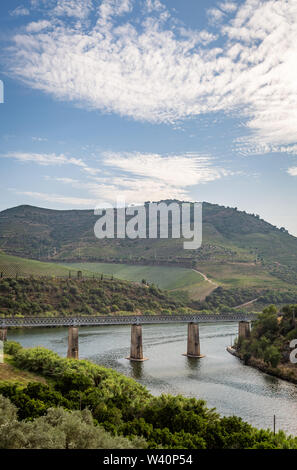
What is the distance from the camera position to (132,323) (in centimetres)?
7319

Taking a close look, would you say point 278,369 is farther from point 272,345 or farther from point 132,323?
point 132,323

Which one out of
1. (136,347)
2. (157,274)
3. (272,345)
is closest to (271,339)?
(272,345)

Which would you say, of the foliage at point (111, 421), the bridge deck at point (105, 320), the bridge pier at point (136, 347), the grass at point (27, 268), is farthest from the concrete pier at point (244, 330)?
the grass at point (27, 268)

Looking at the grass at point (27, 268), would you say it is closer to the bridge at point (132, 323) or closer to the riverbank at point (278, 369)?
the bridge at point (132, 323)

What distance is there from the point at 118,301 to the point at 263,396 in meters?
70.8

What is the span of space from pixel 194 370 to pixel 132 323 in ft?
48.3

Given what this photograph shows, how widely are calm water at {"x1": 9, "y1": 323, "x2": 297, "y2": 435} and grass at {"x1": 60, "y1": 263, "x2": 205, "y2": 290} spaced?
58.4 meters

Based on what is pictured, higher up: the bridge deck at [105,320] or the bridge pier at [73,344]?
the bridge deck at [105,320]

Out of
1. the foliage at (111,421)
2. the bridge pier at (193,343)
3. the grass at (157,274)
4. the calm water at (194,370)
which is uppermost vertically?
the grass at (157,274)

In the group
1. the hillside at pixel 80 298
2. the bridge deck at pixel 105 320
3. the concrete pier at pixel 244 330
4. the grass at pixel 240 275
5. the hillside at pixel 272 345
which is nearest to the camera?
the hillside at pixel 272 345

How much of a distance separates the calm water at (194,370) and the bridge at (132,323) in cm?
277

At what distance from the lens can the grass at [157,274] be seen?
527ft

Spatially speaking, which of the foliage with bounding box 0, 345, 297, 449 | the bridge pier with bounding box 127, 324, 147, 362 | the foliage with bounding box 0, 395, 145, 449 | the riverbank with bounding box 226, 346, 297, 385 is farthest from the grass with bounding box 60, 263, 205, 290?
the foliage with bounding box 0, 395, 145, 449
